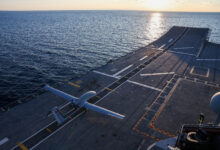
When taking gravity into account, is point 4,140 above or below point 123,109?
below

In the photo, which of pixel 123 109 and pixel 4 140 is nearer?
pixel 4 140

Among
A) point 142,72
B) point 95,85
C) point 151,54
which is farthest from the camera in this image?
point 151,54

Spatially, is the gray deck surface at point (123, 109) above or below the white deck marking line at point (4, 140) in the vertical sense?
above

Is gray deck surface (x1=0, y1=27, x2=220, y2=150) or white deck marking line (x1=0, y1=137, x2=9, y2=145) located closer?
white deck marking line (x1=0, y1=137, x2=9, y2=145)

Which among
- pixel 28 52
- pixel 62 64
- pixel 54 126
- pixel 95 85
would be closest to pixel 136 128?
pixel 54 126

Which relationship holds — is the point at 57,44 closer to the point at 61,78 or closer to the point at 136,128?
the point at 61,78

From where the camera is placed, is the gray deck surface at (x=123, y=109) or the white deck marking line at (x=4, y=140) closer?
the white deck marking line at (x=4, y=140)

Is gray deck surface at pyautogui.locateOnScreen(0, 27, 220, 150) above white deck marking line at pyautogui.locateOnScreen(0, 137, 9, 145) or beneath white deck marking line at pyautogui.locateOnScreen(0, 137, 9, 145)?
above

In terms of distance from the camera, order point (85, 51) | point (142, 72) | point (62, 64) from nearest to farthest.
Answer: point (142, 72) < point (62, 64) < point (85, 51)
